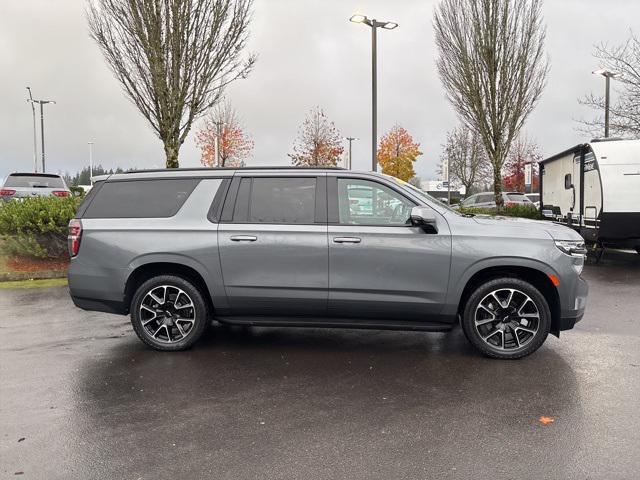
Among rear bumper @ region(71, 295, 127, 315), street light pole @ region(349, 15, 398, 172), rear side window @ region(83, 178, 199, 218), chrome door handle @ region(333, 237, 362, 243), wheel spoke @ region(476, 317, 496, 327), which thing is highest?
street light pole @ region(349, 15, 398, 172)

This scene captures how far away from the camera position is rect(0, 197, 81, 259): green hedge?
10258 millimetres

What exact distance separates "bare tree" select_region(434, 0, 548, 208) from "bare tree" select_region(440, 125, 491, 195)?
25.1 m

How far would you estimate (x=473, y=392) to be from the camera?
4.26m

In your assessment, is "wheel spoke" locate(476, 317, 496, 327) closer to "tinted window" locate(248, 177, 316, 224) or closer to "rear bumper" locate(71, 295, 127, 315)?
"tinted window" locate(248, 177, 316, 224)

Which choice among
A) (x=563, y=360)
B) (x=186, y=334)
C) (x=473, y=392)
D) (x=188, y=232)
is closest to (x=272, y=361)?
(x=186, y=334)

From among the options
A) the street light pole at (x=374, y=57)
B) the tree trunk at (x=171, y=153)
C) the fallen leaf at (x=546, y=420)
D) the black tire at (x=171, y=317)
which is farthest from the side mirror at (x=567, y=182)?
the black tire at (x=171, y=317)

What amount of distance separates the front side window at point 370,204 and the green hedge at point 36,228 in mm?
6968

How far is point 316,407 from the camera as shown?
3.98 metres

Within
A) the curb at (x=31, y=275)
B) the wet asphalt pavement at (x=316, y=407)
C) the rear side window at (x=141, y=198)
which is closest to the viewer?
the wet asphalt pavement at (x=316, y=407)

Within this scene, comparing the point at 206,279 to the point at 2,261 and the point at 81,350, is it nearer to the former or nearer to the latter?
the point at 81,350

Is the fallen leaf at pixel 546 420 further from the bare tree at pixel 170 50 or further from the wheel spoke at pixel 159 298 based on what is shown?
the bare tree at pixel 170 50

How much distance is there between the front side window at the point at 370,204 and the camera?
16.9ft

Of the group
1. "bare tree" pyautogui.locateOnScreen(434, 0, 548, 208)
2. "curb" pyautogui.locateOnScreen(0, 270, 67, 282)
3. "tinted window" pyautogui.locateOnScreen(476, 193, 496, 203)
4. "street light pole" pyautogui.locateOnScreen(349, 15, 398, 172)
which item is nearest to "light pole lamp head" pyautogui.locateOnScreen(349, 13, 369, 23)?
"street light pole" pyautogui.locateOnScreen(349, 15, 398, 172)

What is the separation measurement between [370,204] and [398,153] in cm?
4752
